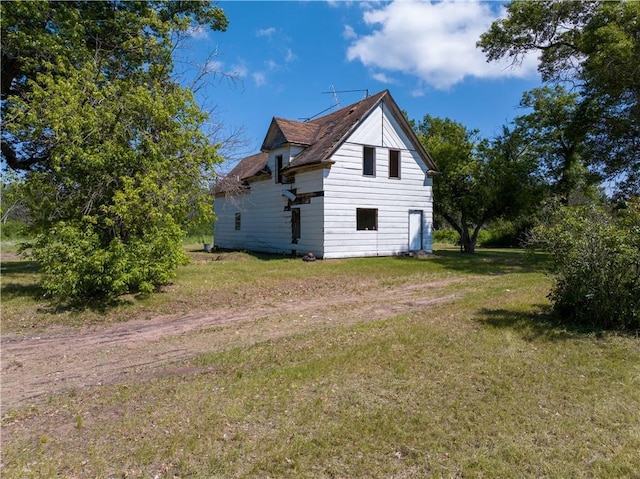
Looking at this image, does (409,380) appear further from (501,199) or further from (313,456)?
(501,199)

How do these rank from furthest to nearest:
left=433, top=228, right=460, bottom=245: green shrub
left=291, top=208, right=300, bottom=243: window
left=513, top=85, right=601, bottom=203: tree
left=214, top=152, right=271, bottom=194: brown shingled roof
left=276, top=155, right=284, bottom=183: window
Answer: left=433, top=228, right=460, bottom=245: green shrub, left=513, top=85, right=601, bottom=203: tree, left=214, top=152, right=271, bottom=194: brown shingled roof, left=276, top=155, right=284, bottom=183: window, left=291, top=208, right=300, bottom=243: window

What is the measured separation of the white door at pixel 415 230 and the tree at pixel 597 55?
28.1 ft

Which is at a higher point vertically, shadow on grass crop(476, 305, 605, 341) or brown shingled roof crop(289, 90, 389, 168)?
brown shingled roof crop(289, 90, 389, 168)

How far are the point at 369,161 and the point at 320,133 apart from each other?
3342 mm

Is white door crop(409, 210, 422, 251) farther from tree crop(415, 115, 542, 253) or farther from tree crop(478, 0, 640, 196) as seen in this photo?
tree crop(478, 0, 640, 196)

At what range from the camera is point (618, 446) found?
346 cm

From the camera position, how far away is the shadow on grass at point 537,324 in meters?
6.50

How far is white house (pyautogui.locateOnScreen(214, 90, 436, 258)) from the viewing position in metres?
18.5

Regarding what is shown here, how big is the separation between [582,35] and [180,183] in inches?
656

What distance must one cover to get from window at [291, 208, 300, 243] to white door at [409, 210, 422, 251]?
18.4 feet

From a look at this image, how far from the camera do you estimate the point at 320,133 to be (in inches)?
848

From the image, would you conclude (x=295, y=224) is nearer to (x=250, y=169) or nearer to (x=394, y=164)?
(x=394, y=164)

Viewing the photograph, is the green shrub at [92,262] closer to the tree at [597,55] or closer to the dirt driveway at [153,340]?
the dirt driveway at [153,340]

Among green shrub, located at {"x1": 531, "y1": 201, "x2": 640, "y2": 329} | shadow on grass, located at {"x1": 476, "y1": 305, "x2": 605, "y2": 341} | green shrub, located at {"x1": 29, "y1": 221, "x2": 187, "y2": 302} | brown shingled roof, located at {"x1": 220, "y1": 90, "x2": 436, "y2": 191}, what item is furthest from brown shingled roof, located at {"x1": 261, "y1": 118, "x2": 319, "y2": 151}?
green shrub, located at {"x1": 531, "y1": 201, "x2": 640, "y2": 329}
